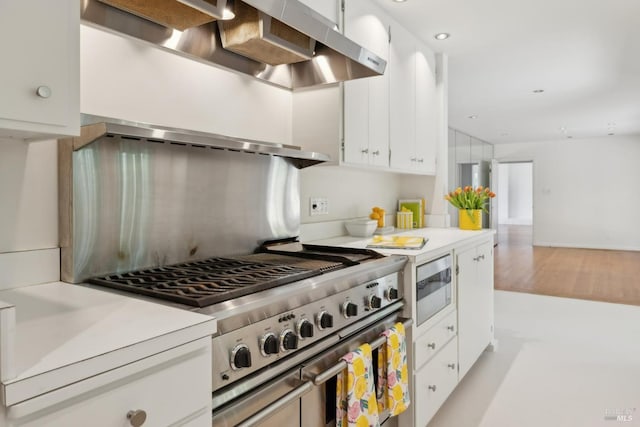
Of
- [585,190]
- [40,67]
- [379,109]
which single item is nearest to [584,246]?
[585,190]

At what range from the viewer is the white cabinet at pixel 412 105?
2.77 meters

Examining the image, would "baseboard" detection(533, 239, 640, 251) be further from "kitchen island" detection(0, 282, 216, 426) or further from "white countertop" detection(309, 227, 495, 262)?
"kitchen island" detection(0, 282, 216, 426)

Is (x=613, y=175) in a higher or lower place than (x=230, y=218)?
higher

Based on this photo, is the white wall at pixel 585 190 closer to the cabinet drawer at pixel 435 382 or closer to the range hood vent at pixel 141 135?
the cabinet drawer at pixel 435 382

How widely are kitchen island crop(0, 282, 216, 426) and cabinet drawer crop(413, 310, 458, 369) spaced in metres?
1.33

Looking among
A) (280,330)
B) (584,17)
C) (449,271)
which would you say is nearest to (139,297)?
(280,330)

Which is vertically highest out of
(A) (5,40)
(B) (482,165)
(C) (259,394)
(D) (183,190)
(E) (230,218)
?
(B) (482,165)

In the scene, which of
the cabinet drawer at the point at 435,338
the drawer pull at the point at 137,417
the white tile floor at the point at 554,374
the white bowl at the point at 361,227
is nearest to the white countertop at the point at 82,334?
the drawer pull at the point at 137,417

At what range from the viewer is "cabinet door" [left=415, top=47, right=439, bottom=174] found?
3104 mm

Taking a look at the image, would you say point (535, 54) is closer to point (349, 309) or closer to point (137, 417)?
point (349, 309)

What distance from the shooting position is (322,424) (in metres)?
1.46

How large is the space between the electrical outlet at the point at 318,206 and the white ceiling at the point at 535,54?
4.14 ft

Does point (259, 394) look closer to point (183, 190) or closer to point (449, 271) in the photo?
point (183, 190)

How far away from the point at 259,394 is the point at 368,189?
7.01ft
